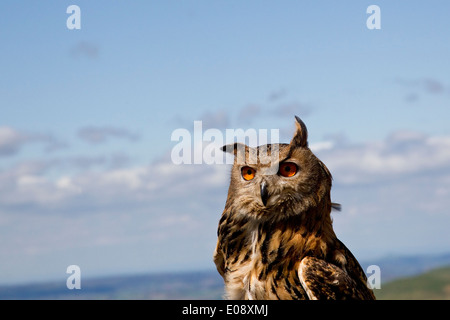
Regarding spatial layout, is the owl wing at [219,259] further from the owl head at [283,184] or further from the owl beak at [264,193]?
the owl beak at [264,193]

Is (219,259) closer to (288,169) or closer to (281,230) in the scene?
(281,230)

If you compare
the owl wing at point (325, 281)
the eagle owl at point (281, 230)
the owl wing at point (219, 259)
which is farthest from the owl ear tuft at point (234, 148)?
the owl wing at point (325, 281)

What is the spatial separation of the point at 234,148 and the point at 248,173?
0.37 meters

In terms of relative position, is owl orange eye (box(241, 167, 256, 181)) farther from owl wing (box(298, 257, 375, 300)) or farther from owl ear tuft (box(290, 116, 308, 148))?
owl wing (box(298, 257, 375, 300))

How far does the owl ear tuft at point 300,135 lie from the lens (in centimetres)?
597

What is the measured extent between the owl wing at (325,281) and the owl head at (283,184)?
569 mm

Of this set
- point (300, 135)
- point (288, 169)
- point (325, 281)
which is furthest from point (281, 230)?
point (300, 135)

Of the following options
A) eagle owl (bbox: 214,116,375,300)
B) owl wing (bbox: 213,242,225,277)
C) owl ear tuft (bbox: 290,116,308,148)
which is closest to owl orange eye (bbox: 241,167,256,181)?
eagle owl (bbox: 214,116,375,300)

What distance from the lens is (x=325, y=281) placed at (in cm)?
521

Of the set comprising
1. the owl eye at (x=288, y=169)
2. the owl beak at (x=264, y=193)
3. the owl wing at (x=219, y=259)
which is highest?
the owl eye at (x=288, y=169)

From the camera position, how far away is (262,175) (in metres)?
5.87

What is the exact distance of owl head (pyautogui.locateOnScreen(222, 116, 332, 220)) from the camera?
18.8 ft
